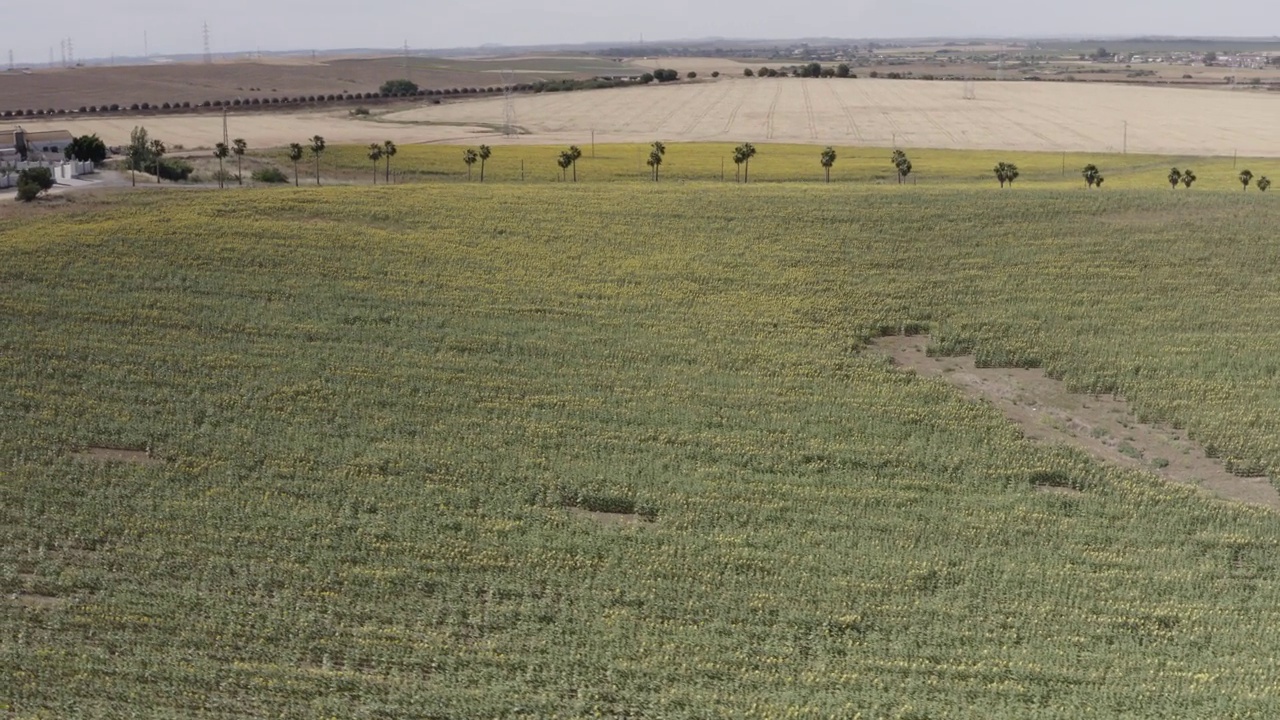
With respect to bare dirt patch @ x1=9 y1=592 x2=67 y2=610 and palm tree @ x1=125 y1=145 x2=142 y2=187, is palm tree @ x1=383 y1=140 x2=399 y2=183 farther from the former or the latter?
bare dirt patch @ x1=9 y1=592 x2=67 y2=610

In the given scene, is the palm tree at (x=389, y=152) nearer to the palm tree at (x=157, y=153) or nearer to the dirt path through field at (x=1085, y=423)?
the palm tree at (x=157, y=153)

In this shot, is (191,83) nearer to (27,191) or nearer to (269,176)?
(269,176)

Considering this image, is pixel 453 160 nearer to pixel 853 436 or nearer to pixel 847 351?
pixel 847 351

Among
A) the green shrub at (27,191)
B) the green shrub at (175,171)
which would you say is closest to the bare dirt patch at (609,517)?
the green shrub at (27,191)

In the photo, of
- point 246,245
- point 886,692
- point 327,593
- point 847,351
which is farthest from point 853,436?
point 246,245

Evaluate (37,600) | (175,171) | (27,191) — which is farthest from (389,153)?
(37,600)
